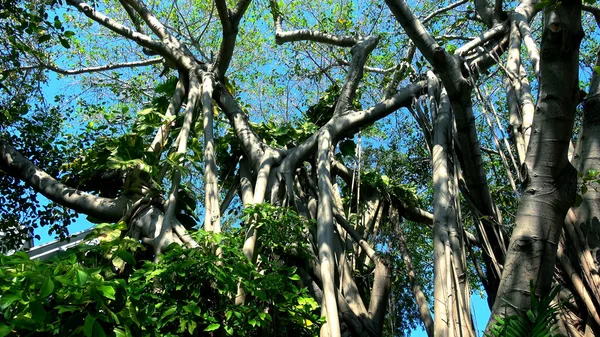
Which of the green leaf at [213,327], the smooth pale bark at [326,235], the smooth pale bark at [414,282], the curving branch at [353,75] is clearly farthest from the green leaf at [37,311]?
the curving branch at [353,75]

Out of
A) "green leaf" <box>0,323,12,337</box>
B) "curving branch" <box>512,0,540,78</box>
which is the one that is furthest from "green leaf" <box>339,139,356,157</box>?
"green leaf" <box>0,323,12,337</box>

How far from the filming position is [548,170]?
228 cm

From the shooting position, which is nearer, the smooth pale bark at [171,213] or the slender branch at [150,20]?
the smooth pale bark at [171,213]

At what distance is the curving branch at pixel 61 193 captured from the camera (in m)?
4.52

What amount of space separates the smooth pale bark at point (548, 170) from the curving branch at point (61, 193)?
9.86 ft

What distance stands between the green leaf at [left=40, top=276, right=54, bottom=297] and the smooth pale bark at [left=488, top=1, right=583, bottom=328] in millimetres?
1639

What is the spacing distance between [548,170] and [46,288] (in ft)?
6.33

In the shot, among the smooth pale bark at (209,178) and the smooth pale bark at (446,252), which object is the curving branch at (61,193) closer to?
the smooth pale bark at (209,178)

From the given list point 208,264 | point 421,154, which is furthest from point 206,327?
point 421,154

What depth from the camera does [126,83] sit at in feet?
30.2

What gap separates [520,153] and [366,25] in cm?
606

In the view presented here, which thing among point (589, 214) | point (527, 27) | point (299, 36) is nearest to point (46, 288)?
point (589, 214)

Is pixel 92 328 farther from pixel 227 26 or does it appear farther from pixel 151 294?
pixel 227 26

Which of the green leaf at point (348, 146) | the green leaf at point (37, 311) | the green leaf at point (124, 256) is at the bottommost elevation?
the green leaf at point (37, 311)
